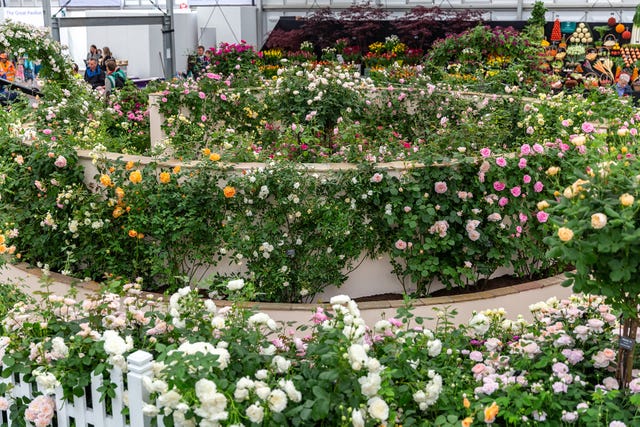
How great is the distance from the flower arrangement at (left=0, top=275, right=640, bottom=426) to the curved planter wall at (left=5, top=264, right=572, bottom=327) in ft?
4.31

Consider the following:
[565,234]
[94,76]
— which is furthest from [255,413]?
[94,76]

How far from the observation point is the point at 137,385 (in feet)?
7.73

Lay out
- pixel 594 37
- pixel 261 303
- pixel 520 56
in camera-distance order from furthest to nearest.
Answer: pixel 594 37, pixel 520 56, pixel 261 303

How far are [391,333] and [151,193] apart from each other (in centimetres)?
221

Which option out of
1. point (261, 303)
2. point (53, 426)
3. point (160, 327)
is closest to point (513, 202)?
point (261, 303)

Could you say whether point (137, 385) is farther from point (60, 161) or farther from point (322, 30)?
point (322, 30)

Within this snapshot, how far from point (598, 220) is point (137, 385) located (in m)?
1.40

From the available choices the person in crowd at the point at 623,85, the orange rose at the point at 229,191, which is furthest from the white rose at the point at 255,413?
the person in crowd at the point at 623,85

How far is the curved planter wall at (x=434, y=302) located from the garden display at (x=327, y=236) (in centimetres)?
11

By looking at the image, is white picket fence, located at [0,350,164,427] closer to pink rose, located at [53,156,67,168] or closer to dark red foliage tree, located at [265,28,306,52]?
pink rose, located at [53,156,67,168]

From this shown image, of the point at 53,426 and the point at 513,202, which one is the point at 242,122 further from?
the point at 53,426

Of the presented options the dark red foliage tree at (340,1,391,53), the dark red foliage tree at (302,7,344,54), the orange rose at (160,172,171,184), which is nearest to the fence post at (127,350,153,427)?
the orange rose at (160,172,171,184)

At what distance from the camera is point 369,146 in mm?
5387

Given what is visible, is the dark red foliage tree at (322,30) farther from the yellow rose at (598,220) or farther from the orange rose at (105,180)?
the yellow rose at (598,220)
